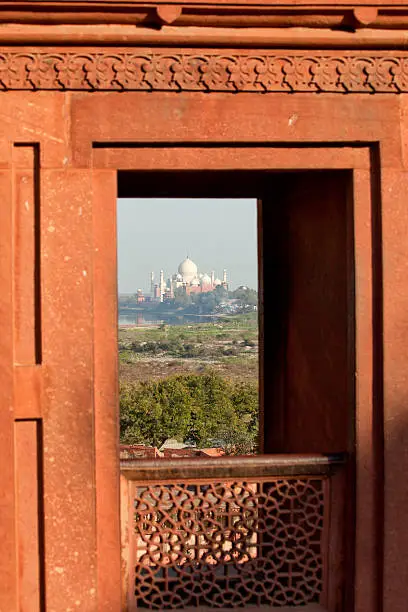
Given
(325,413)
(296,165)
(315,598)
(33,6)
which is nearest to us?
(33,6)

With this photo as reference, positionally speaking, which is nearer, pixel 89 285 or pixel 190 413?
pixel 89 285

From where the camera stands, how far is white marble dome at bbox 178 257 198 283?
4877 inches

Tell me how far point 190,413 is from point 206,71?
33.7 m

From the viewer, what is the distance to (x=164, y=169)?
3455 millimetres

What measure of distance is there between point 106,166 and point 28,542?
1.86 meters

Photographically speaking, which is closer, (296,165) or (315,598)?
(296,165)

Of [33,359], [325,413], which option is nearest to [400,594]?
[325,413]

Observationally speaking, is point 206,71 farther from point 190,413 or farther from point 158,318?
point 158,318

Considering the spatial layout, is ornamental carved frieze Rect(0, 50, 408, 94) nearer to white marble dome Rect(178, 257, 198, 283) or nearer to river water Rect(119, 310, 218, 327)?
river water Rect(119, 310, 218, 327)

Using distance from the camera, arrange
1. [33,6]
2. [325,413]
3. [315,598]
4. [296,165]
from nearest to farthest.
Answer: [33,6]
[296,165]
[315,598]
[325,413]

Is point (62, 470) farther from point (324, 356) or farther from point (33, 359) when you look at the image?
point (324, 356)

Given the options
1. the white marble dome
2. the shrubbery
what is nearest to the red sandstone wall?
the shrubbery

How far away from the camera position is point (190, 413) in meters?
36.4

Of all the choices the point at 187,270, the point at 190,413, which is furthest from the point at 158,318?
the point at 190,413
